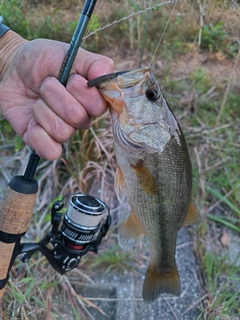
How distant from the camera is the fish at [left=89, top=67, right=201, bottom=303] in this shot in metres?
1.44

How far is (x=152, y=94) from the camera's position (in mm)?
1482

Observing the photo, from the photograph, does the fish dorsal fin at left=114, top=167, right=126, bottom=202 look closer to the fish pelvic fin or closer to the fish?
the fish

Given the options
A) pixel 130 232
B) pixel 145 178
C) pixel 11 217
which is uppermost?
pixel 145 178

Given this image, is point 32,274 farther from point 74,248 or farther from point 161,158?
point 161,158

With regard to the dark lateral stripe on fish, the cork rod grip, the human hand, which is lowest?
the cork rod grip

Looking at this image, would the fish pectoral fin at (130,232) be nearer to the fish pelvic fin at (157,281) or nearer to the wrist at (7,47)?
the fish pelvic fin at (157,281)

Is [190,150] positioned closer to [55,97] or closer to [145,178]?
[145,178]

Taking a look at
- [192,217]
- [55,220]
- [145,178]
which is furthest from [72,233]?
[192,217]

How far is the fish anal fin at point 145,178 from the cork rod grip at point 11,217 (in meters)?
0.48

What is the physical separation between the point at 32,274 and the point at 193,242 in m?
1.11

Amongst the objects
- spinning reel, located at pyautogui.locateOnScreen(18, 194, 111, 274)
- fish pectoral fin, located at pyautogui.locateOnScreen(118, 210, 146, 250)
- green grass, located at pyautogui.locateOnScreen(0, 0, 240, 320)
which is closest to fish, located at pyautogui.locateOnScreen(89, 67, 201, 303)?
fish pectoral fin, located at pyautogui.locateOnScreen(118, 210, 146, 250)

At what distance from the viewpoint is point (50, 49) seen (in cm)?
165

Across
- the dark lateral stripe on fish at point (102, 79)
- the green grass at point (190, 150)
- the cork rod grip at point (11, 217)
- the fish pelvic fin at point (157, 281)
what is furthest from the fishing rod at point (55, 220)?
the green grass at point (190, 150)

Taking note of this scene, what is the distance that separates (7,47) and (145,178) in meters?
1.07
